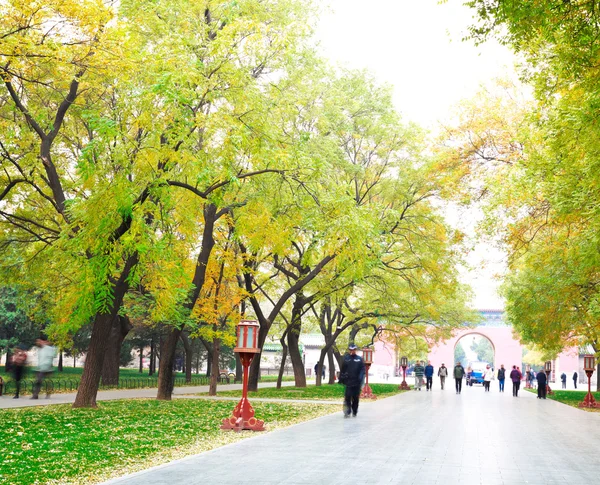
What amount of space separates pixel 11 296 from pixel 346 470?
35285mm

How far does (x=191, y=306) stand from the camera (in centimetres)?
2211

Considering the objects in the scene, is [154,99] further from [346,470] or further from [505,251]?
[505,251]

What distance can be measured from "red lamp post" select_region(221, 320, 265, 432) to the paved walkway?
57 centimetres

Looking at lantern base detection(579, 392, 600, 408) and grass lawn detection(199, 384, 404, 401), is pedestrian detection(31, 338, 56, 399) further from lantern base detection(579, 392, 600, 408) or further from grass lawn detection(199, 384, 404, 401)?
lantern base detection(579, 392, 600, 408)

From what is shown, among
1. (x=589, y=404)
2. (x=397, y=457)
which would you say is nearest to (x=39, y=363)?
(x=397, y=457)

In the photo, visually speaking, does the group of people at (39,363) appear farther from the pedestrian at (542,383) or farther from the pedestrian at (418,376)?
the pedestrian at (418,376)

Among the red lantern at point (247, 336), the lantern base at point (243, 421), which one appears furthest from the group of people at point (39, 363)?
the lantern base at point (243, 421)

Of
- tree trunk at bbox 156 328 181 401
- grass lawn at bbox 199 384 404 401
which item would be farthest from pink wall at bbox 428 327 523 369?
tree trunk at bbox 156 328 181 401

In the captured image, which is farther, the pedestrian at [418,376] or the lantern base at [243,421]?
the pedestrian at [418,376]

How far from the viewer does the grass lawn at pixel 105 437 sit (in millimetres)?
7836

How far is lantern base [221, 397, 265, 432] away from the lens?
41.0 ft

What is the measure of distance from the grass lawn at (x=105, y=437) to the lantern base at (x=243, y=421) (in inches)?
9.0

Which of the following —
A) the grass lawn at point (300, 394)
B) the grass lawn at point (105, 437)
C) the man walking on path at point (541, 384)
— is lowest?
the grass lawn at point (105, 437)

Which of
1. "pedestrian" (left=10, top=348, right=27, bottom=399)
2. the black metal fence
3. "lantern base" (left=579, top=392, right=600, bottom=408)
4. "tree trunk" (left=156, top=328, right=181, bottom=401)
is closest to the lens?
"pedestrian" (left=10, top=348, right=27, bottom=399)
